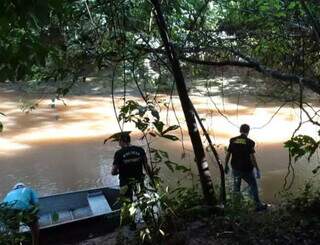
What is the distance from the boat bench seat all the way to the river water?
A: 5.09ft

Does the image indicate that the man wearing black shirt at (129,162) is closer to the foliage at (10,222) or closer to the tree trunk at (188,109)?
the tree trunk at (188,109)

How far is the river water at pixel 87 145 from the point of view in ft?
42.9

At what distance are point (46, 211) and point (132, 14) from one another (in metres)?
5.26

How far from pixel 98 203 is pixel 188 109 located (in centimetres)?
430

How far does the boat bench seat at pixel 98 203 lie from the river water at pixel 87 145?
61.1 inches

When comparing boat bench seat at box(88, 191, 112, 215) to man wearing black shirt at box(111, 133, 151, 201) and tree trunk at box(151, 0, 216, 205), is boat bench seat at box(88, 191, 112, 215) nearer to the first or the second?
man wearing black shirt at box(111, 133, 151, 201)

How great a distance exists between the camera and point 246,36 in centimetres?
522

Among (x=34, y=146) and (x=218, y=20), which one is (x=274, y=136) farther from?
(x=218, y=20)

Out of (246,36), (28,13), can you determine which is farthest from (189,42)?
(28,13)

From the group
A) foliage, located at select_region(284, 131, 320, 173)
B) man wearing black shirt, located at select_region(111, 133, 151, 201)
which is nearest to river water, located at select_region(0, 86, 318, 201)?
man wearing black shirt, located at select_region(111, 133, 151, 201)

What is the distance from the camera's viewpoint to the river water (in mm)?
13070

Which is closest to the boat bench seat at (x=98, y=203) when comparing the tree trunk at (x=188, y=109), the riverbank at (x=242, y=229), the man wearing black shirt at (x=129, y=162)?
the man wearing black shirt at (x=129, y=162)

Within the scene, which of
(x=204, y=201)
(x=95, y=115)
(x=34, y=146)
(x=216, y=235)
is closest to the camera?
(x=216, y=235)

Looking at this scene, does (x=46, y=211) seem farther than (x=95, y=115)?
No
